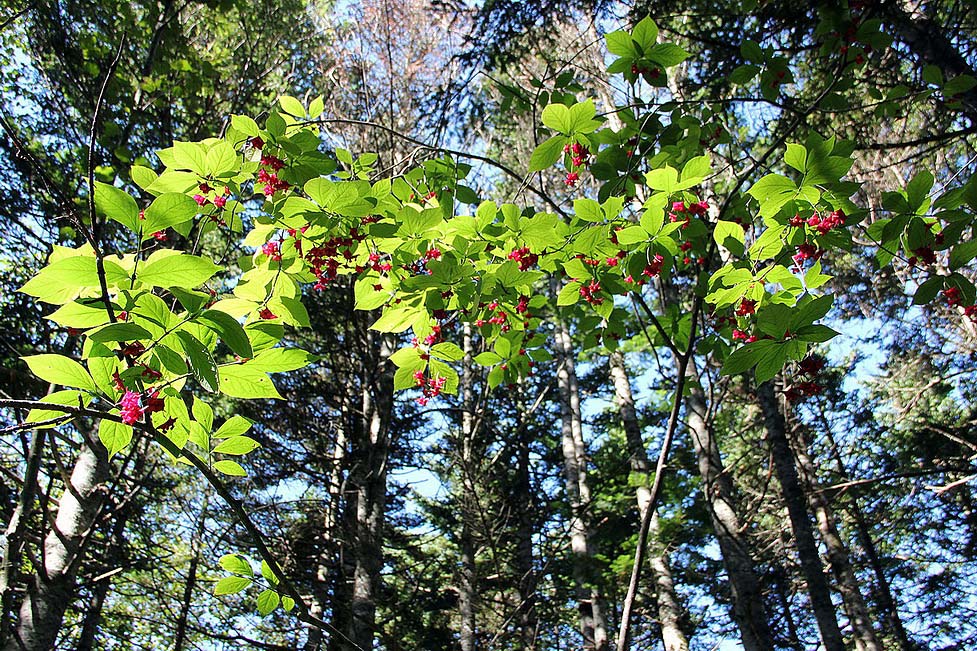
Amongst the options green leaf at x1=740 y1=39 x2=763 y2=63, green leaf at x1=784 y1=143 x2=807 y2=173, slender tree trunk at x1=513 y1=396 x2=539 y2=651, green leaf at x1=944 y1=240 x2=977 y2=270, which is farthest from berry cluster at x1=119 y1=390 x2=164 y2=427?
slender tree trunk at x1=513 y1=396 x2=539 y2=651

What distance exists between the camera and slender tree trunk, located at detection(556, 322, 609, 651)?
25.0 ft

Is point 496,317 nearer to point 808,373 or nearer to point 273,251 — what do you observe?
point 273,251

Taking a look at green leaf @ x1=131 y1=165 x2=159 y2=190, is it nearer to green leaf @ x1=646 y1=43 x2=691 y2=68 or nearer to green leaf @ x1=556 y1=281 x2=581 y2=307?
green leaf @ x1=556 y1=281 x2=581 y2=307

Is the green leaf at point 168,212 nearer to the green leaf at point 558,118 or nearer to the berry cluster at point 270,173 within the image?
the berry cluster at point 270,173

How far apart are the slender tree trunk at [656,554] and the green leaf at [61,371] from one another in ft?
13.8

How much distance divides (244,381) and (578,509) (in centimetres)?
682

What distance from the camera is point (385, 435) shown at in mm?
6090

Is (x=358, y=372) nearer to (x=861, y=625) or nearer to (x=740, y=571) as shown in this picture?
(x=740, y=571)

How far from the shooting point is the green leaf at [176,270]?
114cm

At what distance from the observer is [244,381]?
1.33 meters

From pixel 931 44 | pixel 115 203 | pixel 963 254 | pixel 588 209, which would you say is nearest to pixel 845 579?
pixel 931 44

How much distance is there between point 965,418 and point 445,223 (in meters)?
11.8

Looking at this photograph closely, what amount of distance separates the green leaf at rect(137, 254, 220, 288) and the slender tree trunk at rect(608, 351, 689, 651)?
165 inches

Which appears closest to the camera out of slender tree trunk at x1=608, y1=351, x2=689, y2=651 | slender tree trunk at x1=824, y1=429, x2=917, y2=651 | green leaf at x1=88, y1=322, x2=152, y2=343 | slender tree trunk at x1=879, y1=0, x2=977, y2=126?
green leaf at x1=88, y1=322, x2=152, y2=343
